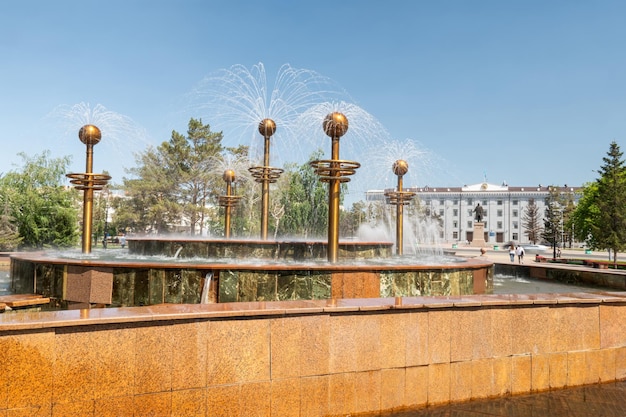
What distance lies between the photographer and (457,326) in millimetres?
5059

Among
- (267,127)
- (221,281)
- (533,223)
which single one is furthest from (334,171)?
(533,223)

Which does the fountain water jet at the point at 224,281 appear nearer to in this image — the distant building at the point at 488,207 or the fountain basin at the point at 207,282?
the fountain basin at the point at 207,282

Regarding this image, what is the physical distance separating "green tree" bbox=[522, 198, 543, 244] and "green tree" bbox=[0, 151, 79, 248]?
285 feet

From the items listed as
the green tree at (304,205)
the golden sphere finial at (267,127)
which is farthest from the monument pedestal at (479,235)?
the golden sphere finial at (267,127)

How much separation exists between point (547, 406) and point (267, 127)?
1159cm

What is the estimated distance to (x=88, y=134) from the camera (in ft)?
38.4

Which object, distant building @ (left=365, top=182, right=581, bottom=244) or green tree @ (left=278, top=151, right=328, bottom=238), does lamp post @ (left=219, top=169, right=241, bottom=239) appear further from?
distant building @ (left=365, top=182, right=581, bottom=244)

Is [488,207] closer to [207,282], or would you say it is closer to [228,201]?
[228,201]

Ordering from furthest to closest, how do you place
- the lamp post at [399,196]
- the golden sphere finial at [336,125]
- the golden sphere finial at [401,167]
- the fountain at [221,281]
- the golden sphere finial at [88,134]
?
1. the golden sphere finial at [401,167]
2. the lamp post at [399,196]
3. the golden sphere finial at [88,134]
4. the golden sphere finial at [336,125]
5. the fountain at [221,281]

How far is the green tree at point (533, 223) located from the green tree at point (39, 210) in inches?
3420

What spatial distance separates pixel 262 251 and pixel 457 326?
6853 millimetres

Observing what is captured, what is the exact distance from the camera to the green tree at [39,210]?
30.2 metres

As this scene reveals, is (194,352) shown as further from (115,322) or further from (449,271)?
(449,271)

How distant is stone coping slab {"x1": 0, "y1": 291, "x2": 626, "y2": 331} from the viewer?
12.0 ft
